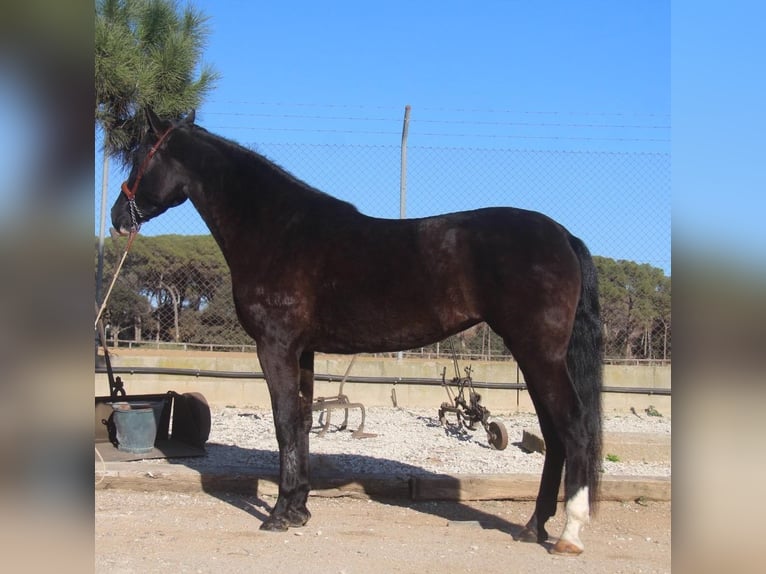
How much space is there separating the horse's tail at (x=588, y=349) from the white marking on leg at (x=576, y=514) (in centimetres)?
24

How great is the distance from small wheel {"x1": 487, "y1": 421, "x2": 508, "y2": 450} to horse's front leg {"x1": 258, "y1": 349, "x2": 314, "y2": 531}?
233 centimetres

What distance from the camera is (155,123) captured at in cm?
405

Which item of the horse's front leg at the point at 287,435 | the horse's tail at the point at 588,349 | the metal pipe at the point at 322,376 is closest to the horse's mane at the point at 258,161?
the horse's front leg at the point at 287,435

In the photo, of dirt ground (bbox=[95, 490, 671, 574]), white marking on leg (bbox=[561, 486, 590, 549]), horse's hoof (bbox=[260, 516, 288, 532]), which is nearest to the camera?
dirt ground (bbox=[95, 490, 671, 574])

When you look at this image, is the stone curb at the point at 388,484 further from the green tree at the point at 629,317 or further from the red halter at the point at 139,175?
the green tree at the point at 629,317

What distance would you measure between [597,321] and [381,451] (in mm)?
2661

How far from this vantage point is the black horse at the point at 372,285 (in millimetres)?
3393

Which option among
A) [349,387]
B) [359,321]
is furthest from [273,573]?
[349,387]

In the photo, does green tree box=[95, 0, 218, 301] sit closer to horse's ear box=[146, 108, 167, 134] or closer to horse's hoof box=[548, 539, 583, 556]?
horse's ear box=[146, 108, 167, 134]

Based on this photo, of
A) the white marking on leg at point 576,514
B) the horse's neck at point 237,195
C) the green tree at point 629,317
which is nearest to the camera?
the white marking on leg at point 576,514

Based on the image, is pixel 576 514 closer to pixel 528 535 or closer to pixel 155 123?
pixel 528 535

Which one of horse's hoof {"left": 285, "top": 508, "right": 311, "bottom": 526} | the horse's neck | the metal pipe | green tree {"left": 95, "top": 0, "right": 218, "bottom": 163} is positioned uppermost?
green tree {"left": 95, "top": 0, "right": 218, "bottom": 163}

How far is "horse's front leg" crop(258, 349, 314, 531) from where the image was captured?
3809 mm

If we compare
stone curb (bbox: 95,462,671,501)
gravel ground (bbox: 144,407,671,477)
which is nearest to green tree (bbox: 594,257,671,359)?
gravel ground (bbox: 144,407,671,477)
